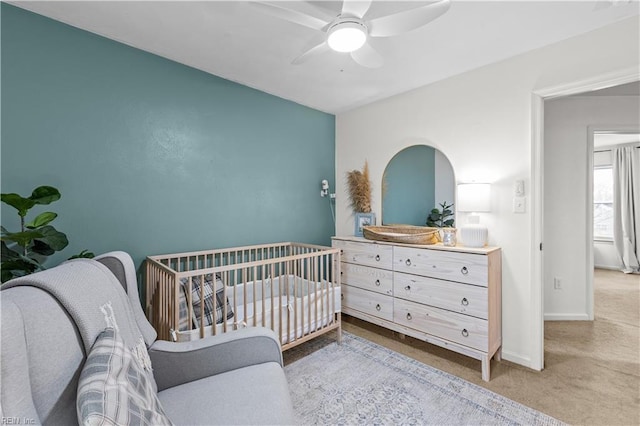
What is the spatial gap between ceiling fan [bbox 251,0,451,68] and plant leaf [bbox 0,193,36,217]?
1.53 metres

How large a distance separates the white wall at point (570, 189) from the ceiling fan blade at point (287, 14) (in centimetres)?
295

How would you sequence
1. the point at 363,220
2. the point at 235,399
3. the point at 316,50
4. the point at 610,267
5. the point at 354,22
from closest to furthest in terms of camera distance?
the point at 235,399
the point at 354,22
the point at 316,50
the point at 363,220
the point at 610,267

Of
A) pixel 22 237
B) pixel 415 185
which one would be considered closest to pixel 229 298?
pixel 22 237

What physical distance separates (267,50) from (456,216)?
2.15 m

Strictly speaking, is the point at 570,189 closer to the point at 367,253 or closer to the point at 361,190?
the point at 361,190

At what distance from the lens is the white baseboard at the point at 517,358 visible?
2.22 metres

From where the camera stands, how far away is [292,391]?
194 centimetres

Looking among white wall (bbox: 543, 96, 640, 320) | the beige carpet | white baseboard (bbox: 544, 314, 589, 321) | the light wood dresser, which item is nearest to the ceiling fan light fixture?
the light wood dresser

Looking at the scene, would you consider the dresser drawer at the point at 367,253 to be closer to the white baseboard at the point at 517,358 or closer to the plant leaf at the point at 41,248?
the white baseboard at the point at 517,358

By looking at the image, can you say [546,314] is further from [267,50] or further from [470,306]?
[267,50]

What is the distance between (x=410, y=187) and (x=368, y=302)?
4.19ft

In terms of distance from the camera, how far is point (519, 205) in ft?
7.47

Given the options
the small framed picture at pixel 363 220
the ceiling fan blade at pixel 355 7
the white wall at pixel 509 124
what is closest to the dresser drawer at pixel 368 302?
the small framed picture at pixel 363 220

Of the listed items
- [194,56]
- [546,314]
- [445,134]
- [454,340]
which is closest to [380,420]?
[454,340]
